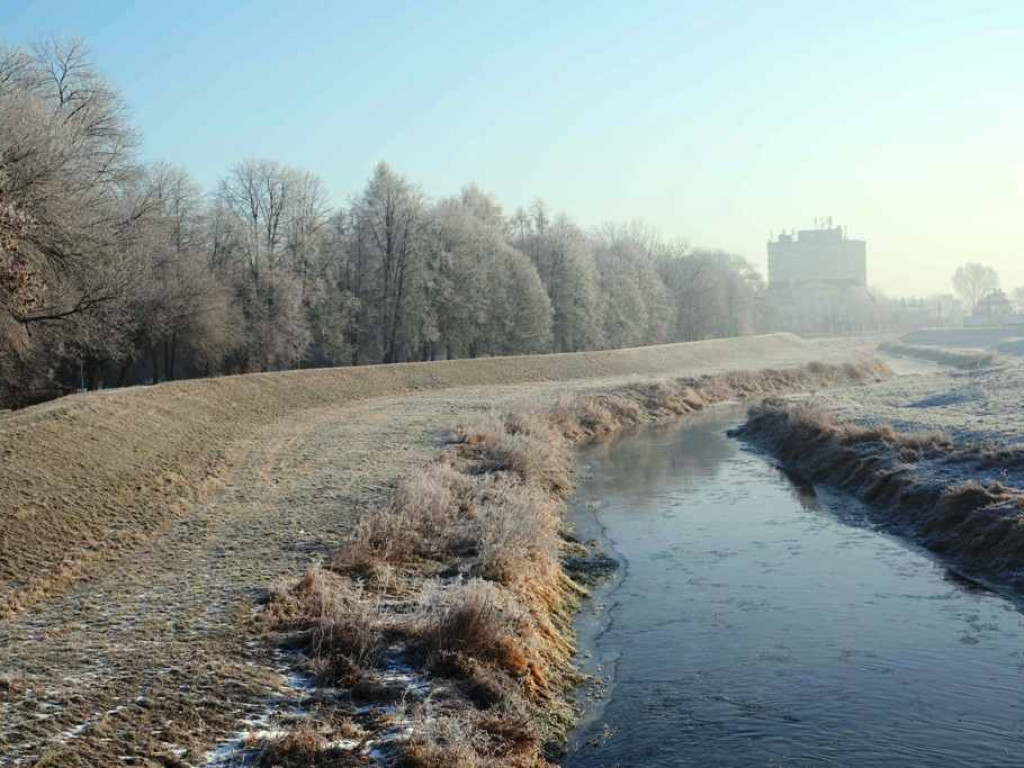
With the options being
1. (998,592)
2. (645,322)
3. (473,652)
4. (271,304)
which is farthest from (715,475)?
(645,322)

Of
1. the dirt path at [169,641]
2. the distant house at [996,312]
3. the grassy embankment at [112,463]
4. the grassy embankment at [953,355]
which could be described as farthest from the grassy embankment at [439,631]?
the distant house at [996,312]

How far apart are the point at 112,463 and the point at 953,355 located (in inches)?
3335

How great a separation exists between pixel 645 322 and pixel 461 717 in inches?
3531

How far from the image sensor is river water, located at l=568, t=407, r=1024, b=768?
11.1 metres

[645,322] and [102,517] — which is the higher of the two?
[645,322]

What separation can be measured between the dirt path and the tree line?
9178 millimetres

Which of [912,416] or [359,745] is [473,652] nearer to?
[359,745]

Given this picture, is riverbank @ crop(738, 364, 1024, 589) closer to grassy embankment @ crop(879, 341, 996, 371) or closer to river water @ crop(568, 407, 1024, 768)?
river water @ crop(568, 407, 1024, 768)

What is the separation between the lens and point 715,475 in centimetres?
3089

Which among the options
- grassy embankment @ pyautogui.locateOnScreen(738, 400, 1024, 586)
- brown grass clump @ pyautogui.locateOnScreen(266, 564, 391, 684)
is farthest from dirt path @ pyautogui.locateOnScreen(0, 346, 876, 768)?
grassy embankment @ pyautogui.locateOnScreen(738, 400, 1024, 586)

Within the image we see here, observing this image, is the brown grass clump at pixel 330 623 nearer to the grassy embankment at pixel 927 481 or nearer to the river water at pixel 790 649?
the river water at pixel 790 649

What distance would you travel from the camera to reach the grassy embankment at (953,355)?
79.3 m

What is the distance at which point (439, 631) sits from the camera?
476 inches

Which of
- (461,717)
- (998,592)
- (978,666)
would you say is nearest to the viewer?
(461,717)
